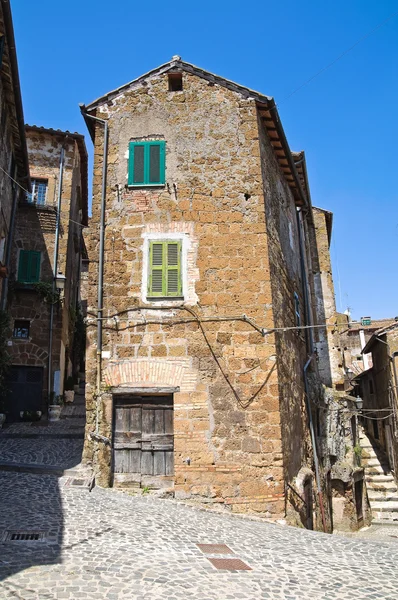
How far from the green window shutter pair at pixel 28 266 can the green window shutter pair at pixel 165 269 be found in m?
10.7

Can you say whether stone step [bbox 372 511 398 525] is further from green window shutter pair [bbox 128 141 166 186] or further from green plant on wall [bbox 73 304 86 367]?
green window shutter pair [bbox 128 141 166 186]

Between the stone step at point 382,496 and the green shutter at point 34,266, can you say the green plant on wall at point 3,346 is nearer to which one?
the green shutter at point 34,266

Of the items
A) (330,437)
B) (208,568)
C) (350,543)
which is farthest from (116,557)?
(330,437)

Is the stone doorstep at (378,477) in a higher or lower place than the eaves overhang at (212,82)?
lower

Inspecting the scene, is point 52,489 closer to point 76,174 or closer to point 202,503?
point 202,503

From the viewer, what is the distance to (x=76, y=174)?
22.8 m

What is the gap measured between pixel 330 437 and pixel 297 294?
250 inches

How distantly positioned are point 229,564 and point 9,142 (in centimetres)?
1493

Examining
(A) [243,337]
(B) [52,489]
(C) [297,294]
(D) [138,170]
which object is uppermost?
(D) [138,170]

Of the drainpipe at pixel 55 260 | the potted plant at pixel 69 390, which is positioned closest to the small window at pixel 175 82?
the drainpipe at pixel 55 260

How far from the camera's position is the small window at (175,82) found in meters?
12.4

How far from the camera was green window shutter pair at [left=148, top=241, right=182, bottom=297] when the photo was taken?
10867 mm

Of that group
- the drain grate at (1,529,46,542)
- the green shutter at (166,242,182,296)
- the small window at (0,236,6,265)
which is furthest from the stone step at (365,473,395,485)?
the drain grate at (1,529,46,542)

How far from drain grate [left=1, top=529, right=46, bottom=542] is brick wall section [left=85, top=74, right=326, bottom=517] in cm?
332
